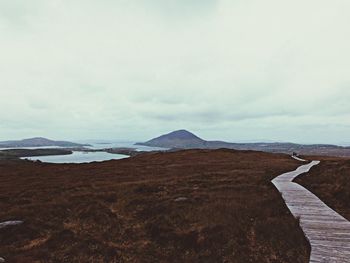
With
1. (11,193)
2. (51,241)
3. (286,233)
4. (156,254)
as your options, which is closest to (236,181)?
(286,233)

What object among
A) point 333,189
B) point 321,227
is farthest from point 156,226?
point 333,189

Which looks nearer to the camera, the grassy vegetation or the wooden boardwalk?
the wooden boardwalk

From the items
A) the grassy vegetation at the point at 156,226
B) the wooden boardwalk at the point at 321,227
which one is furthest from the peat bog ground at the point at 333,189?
the grassy vegetation at the point at 156,226

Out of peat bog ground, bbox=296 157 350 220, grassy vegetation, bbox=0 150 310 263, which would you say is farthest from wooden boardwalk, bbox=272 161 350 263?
peat bog ground, bbox=296 157 350 220

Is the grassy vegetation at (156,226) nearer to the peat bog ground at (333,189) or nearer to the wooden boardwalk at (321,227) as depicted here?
the wooden boardwalk at (321,227)

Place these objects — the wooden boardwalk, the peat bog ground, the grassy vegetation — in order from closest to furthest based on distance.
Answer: the wooden boardwalk → the grassy vegetation → the peat bog ground

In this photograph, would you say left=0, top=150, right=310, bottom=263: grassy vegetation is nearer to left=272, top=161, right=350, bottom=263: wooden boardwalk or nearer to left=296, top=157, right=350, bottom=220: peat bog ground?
left=272, top=161, right=350, bottom=263: wooden boardwalk

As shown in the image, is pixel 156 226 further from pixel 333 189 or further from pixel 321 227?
pixel 333 189

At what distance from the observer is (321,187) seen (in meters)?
23.9

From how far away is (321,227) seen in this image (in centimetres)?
1292

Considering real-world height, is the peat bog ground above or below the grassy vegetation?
above

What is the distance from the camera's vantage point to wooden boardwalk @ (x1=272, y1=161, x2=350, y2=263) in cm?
975

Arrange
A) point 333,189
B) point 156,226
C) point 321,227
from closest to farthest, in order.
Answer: point 321,227 < point 156,226 < point 333,189

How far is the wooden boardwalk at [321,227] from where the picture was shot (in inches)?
384
